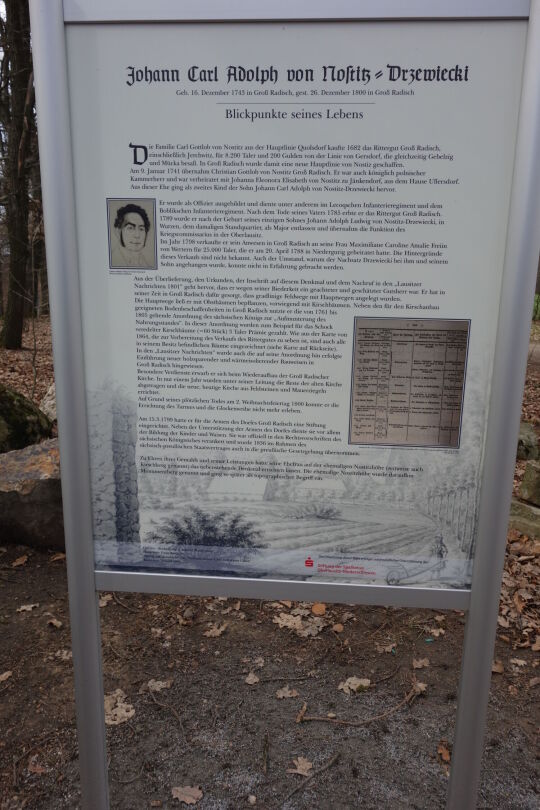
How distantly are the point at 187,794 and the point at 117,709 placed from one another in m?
0.70

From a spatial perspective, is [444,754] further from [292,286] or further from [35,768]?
[292,286]

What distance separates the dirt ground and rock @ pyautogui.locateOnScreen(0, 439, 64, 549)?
0.17m

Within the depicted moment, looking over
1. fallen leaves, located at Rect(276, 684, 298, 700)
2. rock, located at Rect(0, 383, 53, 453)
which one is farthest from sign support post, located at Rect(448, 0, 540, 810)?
rock, located at Rect(0, 383, 53, 453)

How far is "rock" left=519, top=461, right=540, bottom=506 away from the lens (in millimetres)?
4930

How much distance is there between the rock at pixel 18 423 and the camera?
16.5ft

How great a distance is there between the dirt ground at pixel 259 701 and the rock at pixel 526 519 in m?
0.49

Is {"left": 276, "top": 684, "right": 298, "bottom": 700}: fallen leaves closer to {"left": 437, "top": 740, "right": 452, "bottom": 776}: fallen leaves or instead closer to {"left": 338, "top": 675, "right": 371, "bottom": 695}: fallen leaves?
{"left": 338, "top": 675, "right": 371, "bottom": 695}: fallen leaves

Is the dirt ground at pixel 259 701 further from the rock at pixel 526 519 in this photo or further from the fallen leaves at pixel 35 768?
the rock at pixel 526 519

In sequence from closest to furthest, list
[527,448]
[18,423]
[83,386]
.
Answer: [83,386]
[18,423]
[527,448]

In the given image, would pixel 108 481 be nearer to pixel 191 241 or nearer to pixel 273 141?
pixel 191 241

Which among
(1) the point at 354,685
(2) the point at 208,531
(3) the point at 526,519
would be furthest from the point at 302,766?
(3) the point at 526,519

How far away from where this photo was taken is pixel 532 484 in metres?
4.98

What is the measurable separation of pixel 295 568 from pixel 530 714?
7.12 feet

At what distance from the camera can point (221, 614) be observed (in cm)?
400
